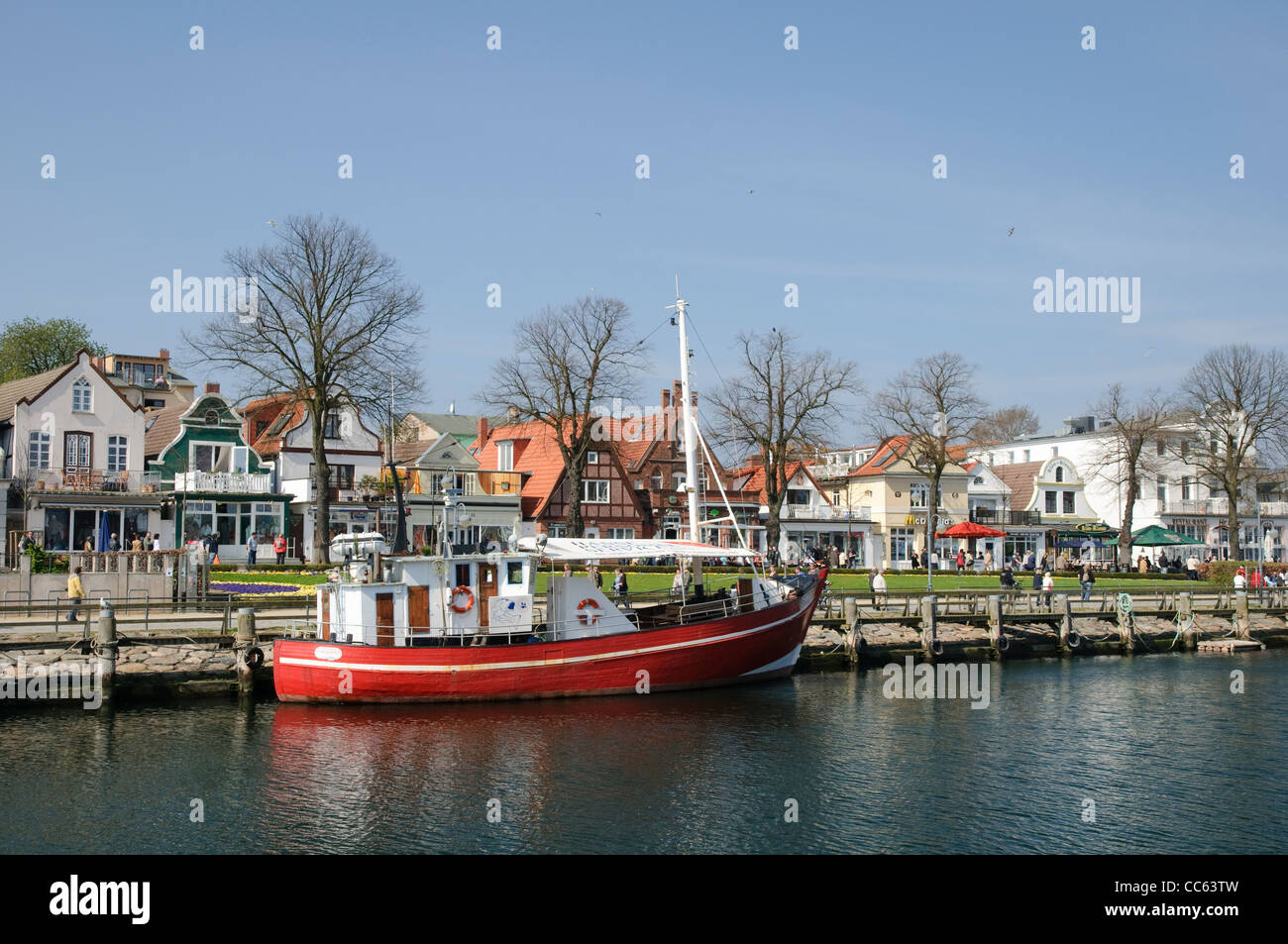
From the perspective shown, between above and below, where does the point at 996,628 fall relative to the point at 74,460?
below

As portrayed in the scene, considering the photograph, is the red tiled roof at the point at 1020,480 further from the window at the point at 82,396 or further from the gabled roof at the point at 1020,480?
the window at the point at 82,396

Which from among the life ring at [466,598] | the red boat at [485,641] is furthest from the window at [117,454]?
the life ring at [466,598]

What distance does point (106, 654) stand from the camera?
98.1 feet

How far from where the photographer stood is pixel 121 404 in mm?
56844

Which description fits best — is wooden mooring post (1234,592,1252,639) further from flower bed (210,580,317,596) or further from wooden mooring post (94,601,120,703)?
wooden mooring post (94,601,120,703)

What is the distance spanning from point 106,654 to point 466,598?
9.48 metres

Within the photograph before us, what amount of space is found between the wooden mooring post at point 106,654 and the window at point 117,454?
93.5ft

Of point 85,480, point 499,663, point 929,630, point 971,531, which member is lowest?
point 929,630

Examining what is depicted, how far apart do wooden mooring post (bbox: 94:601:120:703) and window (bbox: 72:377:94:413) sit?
29.0 metres

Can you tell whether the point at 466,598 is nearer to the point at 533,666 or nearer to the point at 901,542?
the point at 533,666

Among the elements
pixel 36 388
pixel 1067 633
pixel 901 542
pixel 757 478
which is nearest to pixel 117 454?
pixel 36 388

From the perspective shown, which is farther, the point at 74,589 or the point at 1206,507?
the point at 1206,507

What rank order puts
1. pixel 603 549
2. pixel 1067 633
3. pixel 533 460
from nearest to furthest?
pixel 603 549
pixel 1067 633
pixel 533 460
